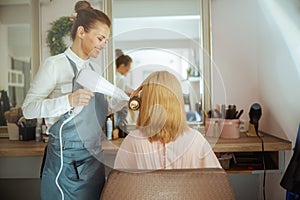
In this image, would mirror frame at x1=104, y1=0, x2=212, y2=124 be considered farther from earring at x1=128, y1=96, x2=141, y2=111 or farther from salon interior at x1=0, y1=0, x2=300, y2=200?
earring at x1=128, y1=96, x2=141, y2=111

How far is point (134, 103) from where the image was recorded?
111 centimetres

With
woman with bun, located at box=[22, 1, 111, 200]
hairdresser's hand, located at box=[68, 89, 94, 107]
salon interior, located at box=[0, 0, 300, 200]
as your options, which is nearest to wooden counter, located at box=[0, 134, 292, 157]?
salon interior, located at box=[0, 0, 300, 200]

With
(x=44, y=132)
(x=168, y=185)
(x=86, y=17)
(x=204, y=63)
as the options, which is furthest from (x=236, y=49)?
(x=44, y=132)

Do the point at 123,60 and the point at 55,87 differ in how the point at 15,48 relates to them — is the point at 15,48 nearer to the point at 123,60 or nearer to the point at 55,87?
Result: the point at 55,87

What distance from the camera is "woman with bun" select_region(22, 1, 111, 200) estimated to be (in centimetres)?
115

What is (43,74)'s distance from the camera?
118 centimetres

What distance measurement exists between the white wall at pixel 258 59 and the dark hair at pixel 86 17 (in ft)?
2.10

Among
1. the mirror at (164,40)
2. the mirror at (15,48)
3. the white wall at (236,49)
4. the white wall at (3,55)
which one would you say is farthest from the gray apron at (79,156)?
the white wall at (236,49)

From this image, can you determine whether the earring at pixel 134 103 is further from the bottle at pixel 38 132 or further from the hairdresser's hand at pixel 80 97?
the bottle at pixel 38 132

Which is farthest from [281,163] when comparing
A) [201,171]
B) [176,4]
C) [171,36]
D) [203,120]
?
[176,4]

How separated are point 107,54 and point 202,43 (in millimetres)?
581

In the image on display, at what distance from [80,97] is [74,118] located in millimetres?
95

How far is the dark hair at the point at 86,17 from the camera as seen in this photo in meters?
1.22

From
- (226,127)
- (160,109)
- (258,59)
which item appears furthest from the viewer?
(258,59)
